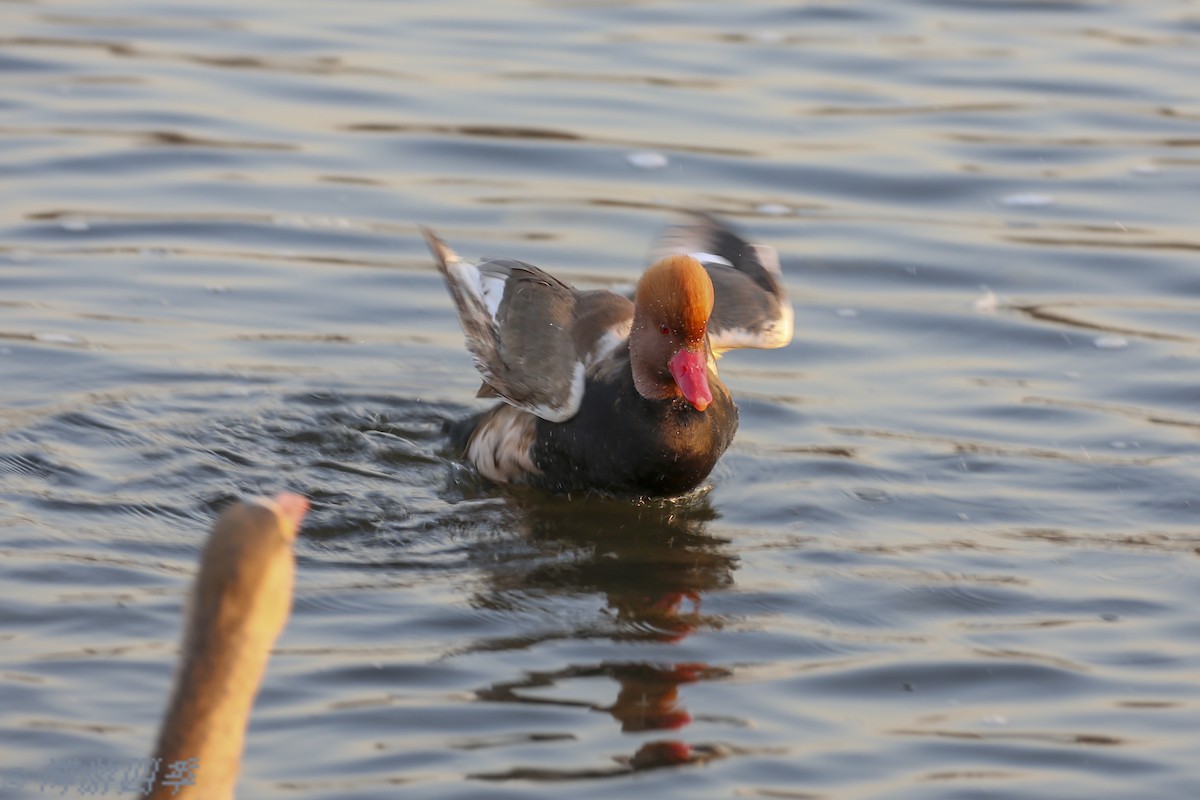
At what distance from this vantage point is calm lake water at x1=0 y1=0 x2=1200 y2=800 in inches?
220

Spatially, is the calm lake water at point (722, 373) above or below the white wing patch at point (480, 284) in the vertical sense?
below

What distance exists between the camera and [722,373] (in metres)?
9.41

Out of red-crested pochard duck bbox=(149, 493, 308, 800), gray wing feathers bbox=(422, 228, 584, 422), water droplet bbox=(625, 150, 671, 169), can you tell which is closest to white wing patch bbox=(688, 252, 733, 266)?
gray wing feathers bbox=(422, 228, 584, 422)

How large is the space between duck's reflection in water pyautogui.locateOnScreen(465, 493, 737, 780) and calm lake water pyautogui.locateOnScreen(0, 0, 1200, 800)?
2 centimetres

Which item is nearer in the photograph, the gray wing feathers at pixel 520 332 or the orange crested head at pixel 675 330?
the orange crested head at pixel 675 330

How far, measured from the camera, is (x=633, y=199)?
11.4m

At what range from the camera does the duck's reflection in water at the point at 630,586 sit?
5590mm

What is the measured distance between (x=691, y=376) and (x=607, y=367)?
0.58 meters

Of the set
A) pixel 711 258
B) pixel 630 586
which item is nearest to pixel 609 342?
pixel 711 258

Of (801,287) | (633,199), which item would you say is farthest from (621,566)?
(633,199)

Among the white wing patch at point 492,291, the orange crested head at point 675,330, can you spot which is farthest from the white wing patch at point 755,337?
the white wing patch at point 492,291

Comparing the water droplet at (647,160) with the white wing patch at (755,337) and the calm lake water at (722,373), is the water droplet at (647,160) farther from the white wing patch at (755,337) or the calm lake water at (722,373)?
the white wing patch at (755,337)

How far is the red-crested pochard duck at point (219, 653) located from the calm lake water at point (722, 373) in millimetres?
1027

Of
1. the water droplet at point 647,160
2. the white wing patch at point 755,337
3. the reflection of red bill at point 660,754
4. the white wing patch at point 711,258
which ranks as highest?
the white wing patch at point 711,258
